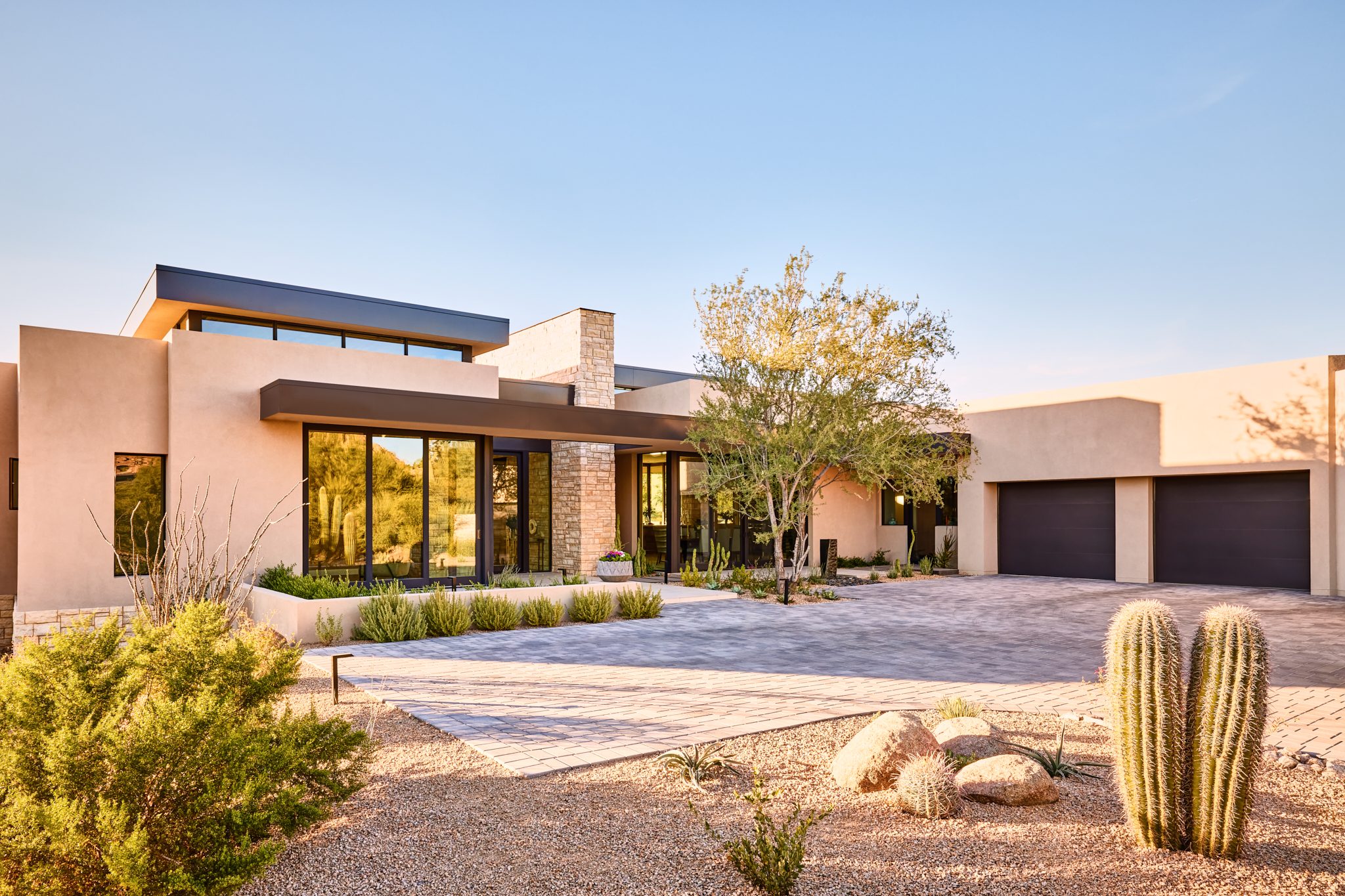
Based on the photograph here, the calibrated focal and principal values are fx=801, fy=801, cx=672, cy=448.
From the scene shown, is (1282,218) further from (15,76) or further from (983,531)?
(15,76)

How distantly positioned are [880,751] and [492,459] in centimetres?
1254

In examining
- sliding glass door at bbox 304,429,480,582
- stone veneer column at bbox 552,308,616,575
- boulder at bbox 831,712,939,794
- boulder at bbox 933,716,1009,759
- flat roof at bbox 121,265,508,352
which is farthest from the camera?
stone veneer column at bbox 552,308,616,575

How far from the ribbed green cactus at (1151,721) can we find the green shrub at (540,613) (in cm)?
873

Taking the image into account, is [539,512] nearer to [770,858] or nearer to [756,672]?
[756,672]

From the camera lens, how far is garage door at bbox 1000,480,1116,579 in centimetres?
1925

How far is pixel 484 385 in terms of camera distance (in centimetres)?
1543

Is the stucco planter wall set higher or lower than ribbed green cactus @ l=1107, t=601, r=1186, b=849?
lower

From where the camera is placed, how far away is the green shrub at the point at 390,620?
10.3m

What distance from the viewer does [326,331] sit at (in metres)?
14.6

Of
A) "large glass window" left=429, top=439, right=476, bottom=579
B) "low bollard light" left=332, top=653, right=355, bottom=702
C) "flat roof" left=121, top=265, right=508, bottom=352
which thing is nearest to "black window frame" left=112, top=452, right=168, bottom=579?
"flat roof" left=121, top=265, right=508, bottom=352

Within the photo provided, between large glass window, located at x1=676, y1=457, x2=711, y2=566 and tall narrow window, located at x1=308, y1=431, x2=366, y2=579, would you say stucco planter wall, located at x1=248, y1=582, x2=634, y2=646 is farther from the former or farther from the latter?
large glass window, located at x1=676, y1=457, x2=711, y2=566

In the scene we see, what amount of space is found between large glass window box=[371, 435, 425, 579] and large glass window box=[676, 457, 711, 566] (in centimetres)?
679

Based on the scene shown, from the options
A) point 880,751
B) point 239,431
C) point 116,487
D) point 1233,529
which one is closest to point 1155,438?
point 1233,529

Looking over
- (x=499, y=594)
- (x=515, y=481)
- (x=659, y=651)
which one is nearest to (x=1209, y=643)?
(x=659, y=651)
